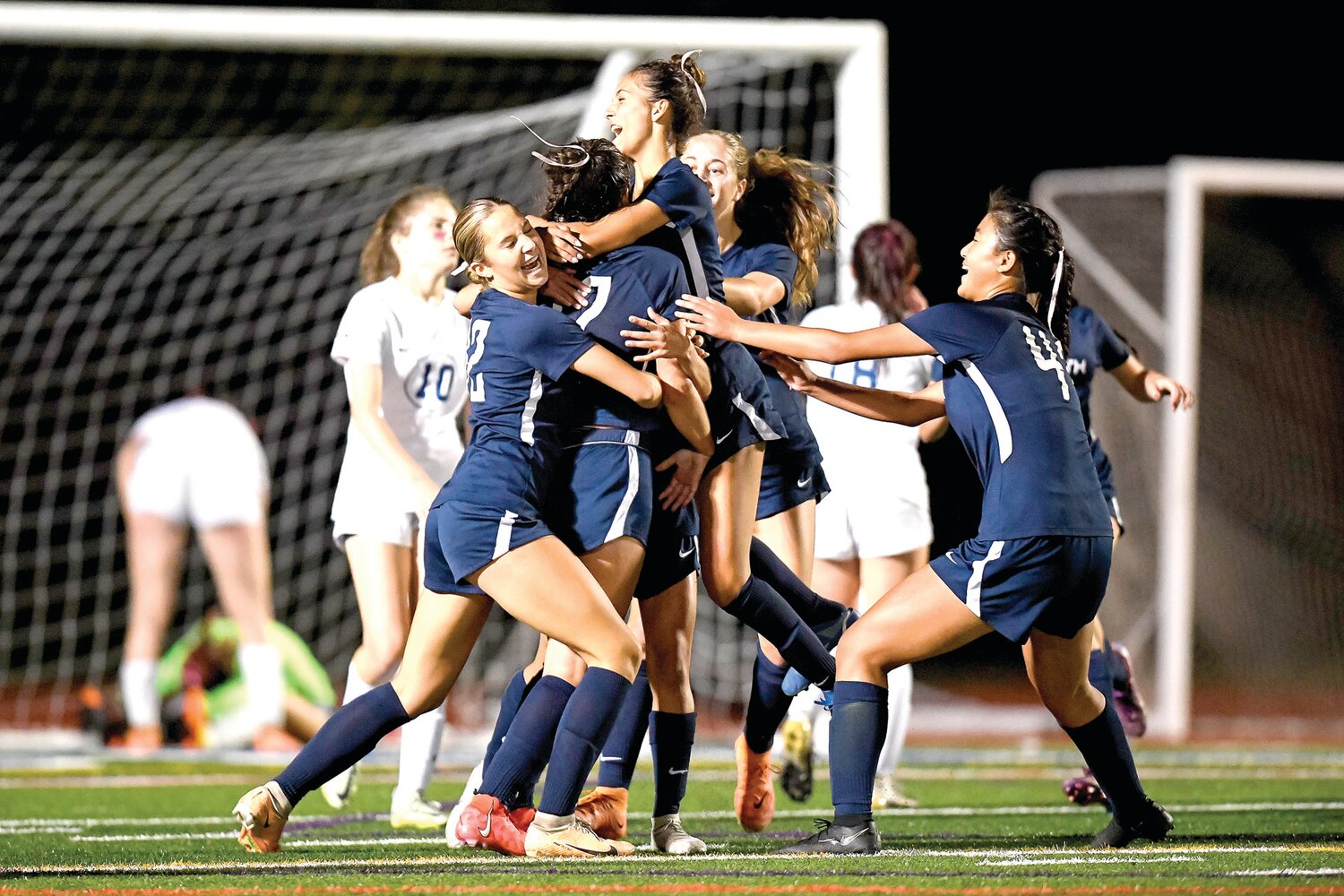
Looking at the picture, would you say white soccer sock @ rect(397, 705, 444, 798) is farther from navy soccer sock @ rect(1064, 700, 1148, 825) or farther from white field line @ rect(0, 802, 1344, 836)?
navy soccer sock @ rect(1064, 700, 1148, 825)

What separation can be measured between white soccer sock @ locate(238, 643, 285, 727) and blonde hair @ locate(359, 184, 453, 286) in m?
3.58

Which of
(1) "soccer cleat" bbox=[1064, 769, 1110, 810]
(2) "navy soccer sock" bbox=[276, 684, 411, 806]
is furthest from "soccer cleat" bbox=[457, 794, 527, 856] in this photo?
(1) "soccer cleat" bbox=[1064, 769, 1110, 810]

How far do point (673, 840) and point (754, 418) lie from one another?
1185mm

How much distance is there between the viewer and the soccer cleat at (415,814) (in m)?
5.25

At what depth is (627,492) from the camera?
4242mm

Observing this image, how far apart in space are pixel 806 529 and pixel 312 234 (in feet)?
23.5

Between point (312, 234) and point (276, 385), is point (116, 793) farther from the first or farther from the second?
point (276, 385)

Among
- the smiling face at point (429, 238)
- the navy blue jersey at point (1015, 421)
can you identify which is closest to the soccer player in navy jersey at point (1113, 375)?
the navy blue jersey at point (1015, 421)

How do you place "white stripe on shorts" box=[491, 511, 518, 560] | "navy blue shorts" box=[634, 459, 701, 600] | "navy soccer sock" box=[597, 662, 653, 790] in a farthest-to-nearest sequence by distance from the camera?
1. "navy soccer sock" box=[597, 662, 653, 790]
2. "navy blue shorts" box=[634, 459, 701, 600]
3. "white stripe on shorts" box=[491, 511, 518, 560]

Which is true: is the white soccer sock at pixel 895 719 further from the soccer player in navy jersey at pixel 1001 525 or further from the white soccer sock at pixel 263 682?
the white soccer sock at pixel 263 682

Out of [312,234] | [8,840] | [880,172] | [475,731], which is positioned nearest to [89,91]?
[312,234]

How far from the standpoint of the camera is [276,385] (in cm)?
1352

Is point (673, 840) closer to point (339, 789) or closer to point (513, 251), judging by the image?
point (513, 251)

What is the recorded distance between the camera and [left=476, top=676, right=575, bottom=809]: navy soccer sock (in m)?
4.16
